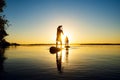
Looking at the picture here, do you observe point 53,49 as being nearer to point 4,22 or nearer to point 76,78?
point 4,22

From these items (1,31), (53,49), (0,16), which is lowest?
(53,49)

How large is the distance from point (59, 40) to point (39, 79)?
120 ft

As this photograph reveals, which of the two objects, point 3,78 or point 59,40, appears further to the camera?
point 59,40

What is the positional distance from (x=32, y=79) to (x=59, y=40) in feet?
121

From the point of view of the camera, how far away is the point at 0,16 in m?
42.0

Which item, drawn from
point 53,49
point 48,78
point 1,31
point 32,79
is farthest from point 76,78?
point 53,49

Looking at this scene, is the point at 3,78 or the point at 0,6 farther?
the point at 0,6

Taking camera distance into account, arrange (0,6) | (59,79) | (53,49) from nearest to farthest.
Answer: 1. (59,79)
2. (0,6)
3. (53,49)

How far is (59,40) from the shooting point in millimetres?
49625

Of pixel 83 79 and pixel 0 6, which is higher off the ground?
pixel 0 6

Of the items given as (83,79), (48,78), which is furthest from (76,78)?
(48,78)

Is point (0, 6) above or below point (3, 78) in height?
above

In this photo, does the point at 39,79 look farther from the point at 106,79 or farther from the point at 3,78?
the point at 106,79

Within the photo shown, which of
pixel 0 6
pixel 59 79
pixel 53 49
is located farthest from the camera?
pixel 53 49
